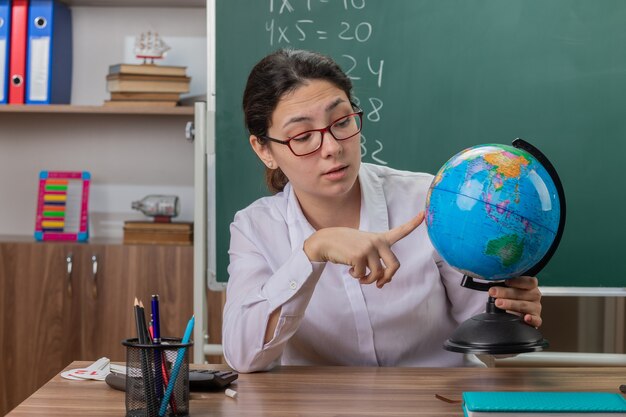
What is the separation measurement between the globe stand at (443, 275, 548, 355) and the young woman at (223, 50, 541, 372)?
0.33 m

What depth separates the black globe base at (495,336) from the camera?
1.48 metres

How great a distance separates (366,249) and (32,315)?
2.09 metres

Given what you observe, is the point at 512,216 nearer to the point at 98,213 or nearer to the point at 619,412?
the point at 619,412

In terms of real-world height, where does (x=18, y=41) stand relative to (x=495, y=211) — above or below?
above

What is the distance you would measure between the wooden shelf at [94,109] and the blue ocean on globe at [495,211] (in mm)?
1974

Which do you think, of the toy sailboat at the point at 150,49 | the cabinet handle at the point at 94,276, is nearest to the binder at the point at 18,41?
the toy sailboat at the point at 150,49

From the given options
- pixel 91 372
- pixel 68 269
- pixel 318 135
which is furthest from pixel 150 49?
pixel 91 372

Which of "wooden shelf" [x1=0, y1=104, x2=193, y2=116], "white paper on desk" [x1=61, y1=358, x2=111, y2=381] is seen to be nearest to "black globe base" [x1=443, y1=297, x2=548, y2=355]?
"white paper on desk" [x1=61, y1=358, x2=111, y2=381]

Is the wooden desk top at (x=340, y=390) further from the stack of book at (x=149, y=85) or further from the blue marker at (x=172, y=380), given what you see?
the stack of book at (x=149, y=85)

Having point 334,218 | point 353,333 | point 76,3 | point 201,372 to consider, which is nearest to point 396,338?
point 353,333

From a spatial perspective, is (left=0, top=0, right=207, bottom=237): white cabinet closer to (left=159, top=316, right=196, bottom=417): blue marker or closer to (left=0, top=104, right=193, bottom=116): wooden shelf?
(left=0, top=104, right=193, bottom=116): wooden shelf

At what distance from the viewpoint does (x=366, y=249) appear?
1551 millimetres

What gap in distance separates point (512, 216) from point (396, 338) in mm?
622

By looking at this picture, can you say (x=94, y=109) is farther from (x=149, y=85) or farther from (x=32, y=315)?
(x=32, y=315)
